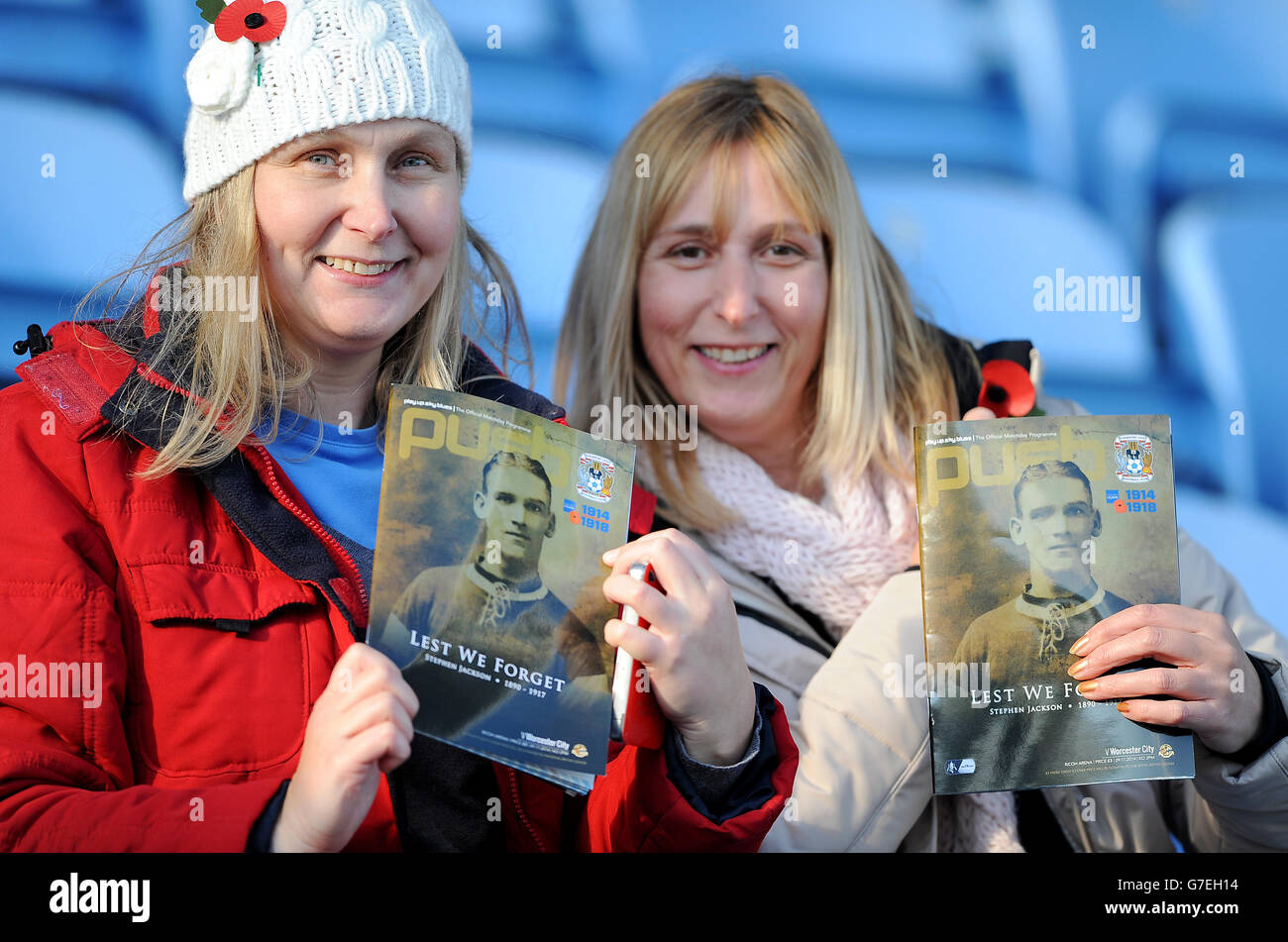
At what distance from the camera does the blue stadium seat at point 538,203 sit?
2641 mm

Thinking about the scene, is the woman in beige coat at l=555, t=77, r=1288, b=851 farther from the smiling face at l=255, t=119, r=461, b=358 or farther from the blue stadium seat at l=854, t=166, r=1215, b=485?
the smiling face at l=255, t=119, r=461, b=358

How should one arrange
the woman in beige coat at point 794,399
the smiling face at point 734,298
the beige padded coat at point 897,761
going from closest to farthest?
the beige padded coat at point 897,761, the woman in beige coat at point 794,399, the smiling face at point 734,298

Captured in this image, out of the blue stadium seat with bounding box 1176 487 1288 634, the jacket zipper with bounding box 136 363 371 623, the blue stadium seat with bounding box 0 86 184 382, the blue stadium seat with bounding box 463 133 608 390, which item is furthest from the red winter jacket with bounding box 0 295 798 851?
the blue stadium seat with bounding box 1176 487 1288 634

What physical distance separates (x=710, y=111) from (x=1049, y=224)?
1.01 metres

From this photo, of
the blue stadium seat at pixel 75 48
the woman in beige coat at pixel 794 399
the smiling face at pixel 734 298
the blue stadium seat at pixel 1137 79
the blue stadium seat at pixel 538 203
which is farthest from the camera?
the blue stadium seat at pixel 1137 79

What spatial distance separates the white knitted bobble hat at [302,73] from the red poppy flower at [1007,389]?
3.91ft

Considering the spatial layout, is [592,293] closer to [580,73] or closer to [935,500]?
[580,73]

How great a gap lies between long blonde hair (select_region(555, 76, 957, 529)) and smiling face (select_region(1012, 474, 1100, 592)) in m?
0.65

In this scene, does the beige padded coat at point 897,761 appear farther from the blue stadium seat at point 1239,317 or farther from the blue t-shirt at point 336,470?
the blue stadium seat at point 1239,317

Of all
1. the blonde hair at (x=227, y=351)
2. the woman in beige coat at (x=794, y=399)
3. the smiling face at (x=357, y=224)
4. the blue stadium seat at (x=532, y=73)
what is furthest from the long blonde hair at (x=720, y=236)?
the smiling face at (x=357, y=224)

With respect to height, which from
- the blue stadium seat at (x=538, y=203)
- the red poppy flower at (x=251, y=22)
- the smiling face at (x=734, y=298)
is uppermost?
the blue stadium seat at (x=538, y=203)

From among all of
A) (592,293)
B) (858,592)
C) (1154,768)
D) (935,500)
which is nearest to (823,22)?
(592,293)
